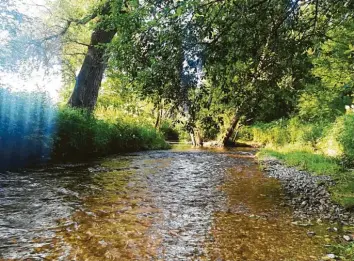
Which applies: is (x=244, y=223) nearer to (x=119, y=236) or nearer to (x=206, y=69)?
(x=119, y=236)

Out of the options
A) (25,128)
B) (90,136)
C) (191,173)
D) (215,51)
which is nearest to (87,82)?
(90,136)

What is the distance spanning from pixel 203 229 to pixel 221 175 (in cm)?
477

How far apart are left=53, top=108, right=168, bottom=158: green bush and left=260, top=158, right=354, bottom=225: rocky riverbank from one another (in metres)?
6.12

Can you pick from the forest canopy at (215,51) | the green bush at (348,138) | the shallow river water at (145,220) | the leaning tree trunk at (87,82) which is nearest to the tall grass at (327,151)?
the green bush at (348,138)

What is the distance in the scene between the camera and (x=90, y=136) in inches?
478

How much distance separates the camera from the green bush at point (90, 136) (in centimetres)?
1061

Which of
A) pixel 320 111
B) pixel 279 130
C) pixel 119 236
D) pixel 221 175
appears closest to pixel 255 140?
pixel 279 130

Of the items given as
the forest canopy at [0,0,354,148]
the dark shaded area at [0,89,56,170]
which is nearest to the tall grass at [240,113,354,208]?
the forest canopy at [0,0,354,148]

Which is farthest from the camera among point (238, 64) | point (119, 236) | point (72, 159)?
point (72, 159)

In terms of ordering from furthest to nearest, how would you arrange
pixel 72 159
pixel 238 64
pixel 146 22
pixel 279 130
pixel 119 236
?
pixel 279 130, pixel 72 159, pixel 238 64, pixel 146 22, pixel 119 236

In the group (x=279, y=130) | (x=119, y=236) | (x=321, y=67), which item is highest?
(x=321, y=67)

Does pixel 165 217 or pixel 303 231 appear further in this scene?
pixel 165 217

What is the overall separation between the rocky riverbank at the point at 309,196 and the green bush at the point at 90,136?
612 cm

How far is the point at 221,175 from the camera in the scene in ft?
29.9
